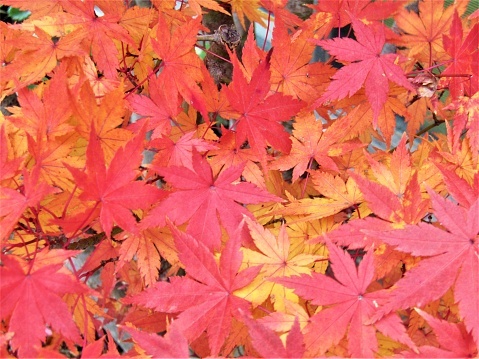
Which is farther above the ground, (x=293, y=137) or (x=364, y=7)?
(x=364, y=7)

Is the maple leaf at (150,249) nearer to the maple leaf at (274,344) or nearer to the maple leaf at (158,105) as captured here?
the maple leaf at (158,105)

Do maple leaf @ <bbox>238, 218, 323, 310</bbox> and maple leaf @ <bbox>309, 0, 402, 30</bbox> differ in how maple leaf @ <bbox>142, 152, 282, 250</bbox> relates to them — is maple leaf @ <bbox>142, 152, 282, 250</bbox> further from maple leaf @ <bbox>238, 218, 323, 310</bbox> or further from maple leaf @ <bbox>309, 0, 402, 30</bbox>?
maple leaf @ <bbox>309, 0, 402, 30</bbox>

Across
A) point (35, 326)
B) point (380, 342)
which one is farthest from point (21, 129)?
point (380, 342)

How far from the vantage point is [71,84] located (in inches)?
29.1

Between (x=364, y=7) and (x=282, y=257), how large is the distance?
54 centimetres

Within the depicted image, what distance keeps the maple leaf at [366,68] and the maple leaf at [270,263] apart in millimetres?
261

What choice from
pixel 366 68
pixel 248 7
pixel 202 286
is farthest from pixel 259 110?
pixel 248 7

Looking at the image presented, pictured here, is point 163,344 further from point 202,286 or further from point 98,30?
point 98,30

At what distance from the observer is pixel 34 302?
1.70 ft

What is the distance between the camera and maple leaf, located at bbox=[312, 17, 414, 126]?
726 millimetres

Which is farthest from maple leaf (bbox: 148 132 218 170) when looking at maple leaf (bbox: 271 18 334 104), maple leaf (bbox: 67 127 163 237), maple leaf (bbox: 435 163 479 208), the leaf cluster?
maple leaf (bbox: 435 163 479 208)

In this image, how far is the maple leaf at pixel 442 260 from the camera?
20.4 inches

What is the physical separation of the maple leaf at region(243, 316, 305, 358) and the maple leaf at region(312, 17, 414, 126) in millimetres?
408

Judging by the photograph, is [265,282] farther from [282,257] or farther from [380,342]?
[380,342]
